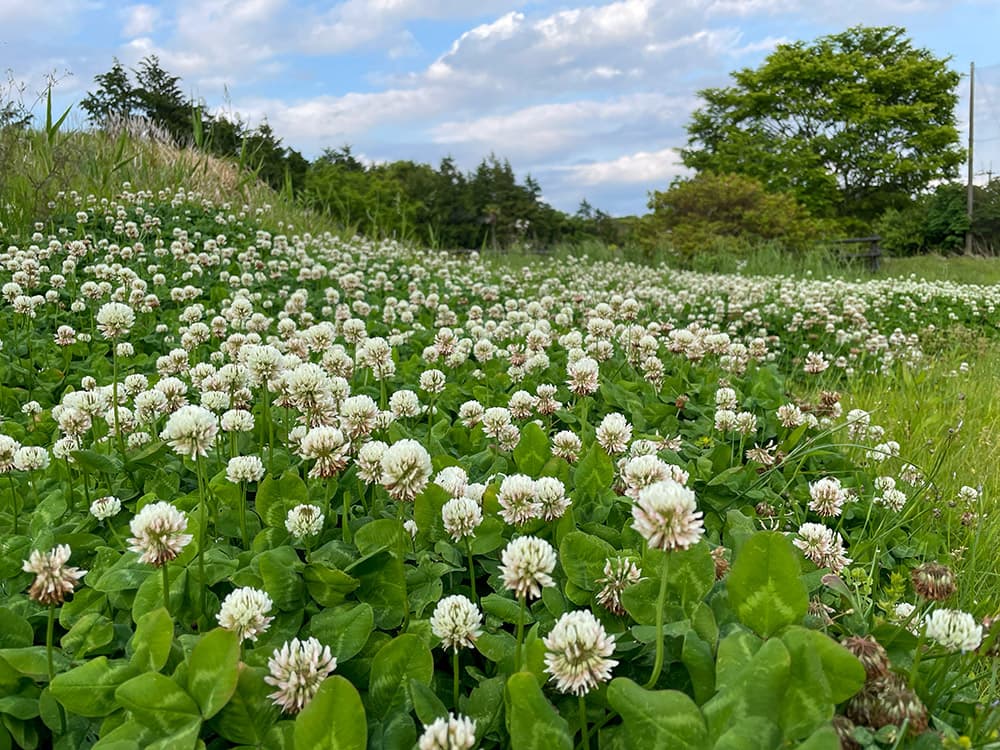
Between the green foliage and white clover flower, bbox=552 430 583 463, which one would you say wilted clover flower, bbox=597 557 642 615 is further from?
the green foliage

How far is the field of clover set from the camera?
3.95 feet

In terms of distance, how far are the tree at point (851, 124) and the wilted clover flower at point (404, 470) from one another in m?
31.8

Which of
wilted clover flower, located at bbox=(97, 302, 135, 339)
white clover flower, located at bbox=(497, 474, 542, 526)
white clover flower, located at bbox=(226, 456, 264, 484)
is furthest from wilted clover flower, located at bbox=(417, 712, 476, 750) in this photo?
wilted clover flower, located at bbox=(97, 302, 135, 339)

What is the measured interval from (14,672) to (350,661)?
25.9 inches

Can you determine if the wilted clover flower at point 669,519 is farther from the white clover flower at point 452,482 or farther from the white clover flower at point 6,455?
the white clover flower at point 6,455

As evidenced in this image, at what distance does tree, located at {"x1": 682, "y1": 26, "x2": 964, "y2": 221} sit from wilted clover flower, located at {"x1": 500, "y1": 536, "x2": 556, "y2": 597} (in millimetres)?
31991

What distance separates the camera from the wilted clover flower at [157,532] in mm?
1386

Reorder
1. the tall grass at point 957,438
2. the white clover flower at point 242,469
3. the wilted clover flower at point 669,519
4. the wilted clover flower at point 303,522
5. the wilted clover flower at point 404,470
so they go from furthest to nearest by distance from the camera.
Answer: the tall grass at point 957,438, the white clover flower at point 242,469, the wilted clover flower at point 303,522, the wilted clover flower at point 404,470, the wilted clover flower at point 669,519

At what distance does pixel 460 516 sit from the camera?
1617 millimetres

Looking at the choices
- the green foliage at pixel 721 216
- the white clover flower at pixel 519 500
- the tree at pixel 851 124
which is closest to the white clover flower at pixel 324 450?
the white clover flower at pixel 519 500

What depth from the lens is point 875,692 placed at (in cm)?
121

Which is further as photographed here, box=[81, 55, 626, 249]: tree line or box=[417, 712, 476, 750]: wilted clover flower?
box=[81, 55, 626, 249]: tree line

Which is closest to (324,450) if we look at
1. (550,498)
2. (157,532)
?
(157,532)

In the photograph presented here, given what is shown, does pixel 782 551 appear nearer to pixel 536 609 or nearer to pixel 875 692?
pixel 875 692
